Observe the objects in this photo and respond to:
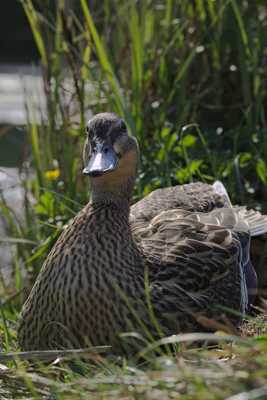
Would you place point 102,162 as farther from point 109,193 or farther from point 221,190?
point 221,190

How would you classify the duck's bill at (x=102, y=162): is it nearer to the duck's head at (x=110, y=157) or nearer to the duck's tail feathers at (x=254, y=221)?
the duck's head at (x=110, y=157)

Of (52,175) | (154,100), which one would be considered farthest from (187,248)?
(154,100)

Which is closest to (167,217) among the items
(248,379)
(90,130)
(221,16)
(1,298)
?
(90,130)

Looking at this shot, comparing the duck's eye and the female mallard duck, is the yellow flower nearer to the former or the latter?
the female mallard duck

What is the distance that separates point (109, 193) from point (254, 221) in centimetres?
98

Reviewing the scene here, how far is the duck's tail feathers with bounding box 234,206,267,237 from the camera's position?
17.7 feet

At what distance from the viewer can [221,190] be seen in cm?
557

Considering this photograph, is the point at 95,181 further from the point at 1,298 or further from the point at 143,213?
the point at 1,298

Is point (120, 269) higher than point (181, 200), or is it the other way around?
point (181, 200)

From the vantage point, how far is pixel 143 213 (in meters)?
5.19

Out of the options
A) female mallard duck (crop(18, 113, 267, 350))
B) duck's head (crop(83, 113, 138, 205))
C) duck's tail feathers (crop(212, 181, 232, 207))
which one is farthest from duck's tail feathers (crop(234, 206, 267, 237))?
duck's head (crop(83, 113, 138, 205))

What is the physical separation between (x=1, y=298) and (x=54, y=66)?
135cm

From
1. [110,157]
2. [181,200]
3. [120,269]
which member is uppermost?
[110,157]

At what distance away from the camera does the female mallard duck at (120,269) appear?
436 cm
